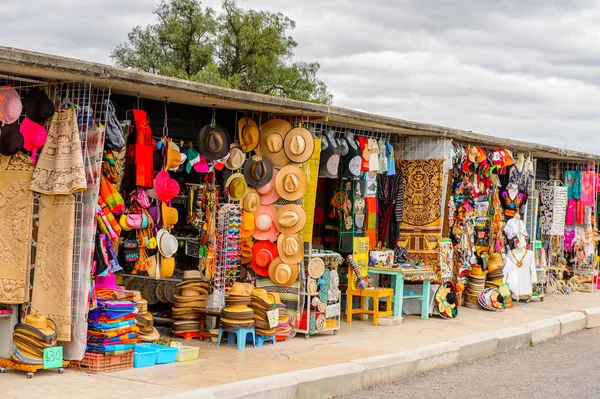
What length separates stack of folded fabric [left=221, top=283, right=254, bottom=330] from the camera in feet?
29.5

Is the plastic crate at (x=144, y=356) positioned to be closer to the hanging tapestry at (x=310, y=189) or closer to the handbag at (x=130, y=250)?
the handbag at (x=130, y=250)

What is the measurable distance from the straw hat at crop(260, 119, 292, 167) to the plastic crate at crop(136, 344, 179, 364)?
2685 millimetres

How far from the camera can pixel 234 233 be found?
9531 mm

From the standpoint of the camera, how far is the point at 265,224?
979cm

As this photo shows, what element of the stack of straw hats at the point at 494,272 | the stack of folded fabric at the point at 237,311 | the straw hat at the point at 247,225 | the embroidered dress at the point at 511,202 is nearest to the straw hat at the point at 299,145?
the straw hat at the point at 247,225

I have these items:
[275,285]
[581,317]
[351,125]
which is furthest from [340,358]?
[581,317]

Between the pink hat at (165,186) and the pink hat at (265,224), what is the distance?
1.23 m

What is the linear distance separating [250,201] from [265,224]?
32 centimetres

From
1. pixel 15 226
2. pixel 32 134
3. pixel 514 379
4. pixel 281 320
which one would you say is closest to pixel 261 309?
pixel 281 320

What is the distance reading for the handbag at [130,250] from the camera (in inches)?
336

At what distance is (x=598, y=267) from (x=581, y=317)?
559cm

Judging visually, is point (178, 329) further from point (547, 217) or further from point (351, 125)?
point (547, 217)

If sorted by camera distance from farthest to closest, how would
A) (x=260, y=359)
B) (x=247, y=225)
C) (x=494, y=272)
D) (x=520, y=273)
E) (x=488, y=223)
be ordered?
(x=520, y=273) < (x=488, y=223) < (x=494, y=272) < (x=247, y=225) < (x=260, y=359)

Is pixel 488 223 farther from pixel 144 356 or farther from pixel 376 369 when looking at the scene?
pixel 144 356
